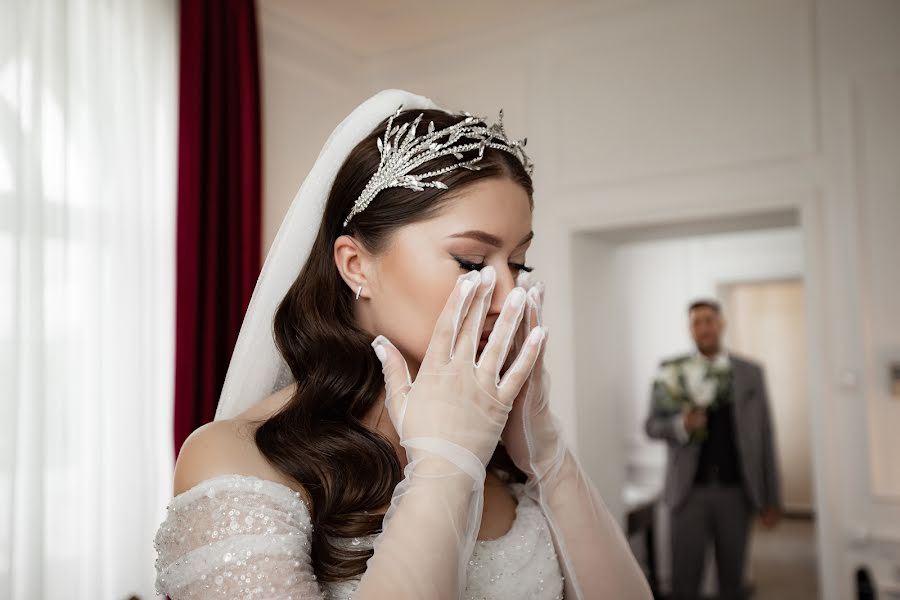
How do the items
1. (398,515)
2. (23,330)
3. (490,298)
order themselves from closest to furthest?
(398,515)
(490,298)
(23,330)

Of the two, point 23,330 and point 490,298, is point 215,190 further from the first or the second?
point 490,298

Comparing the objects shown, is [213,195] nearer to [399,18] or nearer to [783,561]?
[399,18]

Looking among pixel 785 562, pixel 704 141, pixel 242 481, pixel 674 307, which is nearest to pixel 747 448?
pixel 704 141

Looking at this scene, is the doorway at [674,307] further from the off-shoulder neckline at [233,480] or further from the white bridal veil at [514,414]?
the off-shoulder neckline at [233,480]

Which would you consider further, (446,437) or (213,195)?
(213,195)

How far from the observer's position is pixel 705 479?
4777mm

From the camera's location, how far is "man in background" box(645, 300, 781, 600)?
4707mm

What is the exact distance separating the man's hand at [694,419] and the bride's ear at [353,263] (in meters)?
3.71

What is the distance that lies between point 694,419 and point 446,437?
3.92 m

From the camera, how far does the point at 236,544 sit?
3.52ft

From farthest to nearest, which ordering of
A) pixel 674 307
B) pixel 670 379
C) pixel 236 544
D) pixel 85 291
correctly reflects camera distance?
pixel 674 307 → pixel 670 379 → pixel 85 291 → pixel 236 544

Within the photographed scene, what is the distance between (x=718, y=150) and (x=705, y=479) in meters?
2.14

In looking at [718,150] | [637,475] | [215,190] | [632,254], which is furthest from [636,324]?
[215,190]

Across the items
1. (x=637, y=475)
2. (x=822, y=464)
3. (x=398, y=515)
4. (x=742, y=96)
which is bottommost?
(x=637, y=475)
